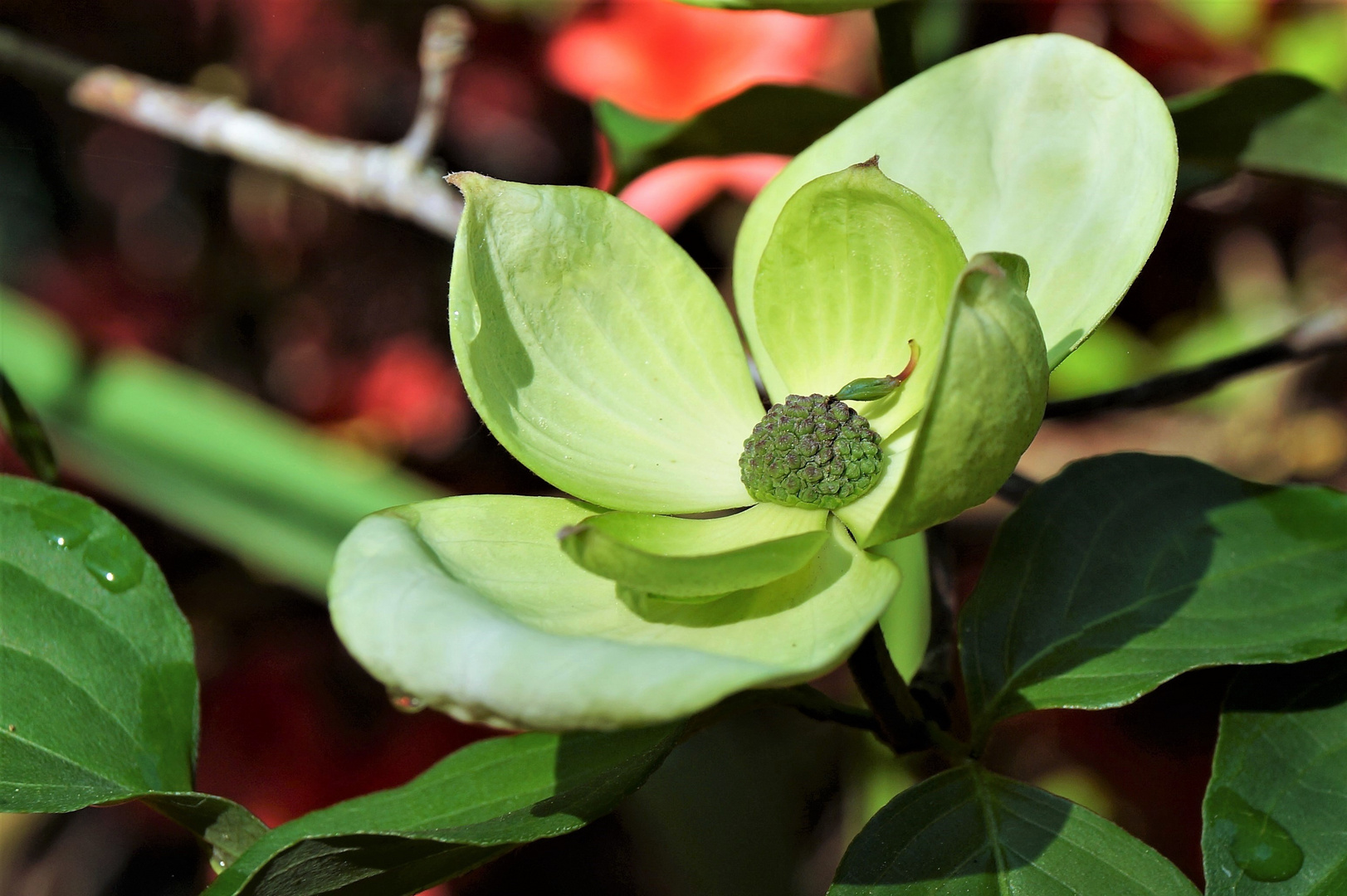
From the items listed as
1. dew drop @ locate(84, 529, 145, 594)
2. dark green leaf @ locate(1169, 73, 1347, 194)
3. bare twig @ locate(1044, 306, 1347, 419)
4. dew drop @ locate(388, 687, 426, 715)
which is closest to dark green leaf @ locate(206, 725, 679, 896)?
dew drop @ locate(388, 687, 426, 715)

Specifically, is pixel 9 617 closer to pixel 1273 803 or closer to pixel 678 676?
pixel 678 676

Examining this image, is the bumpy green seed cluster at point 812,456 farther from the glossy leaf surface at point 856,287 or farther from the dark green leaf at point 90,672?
the dark green leaf at point 90,672

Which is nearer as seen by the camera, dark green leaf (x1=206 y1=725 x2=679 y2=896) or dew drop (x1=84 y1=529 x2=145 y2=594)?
dark green leaf (x1=206 y1=725 x2=679 y2=896)

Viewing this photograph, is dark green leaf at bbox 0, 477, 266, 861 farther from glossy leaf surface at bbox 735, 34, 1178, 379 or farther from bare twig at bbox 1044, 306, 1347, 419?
bare twig at bbox 1044, 306, 1347, 419

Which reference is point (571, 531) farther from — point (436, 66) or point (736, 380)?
point (436, 66)

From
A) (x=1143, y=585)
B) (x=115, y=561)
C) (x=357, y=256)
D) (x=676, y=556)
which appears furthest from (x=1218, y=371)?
(x=357, y=256)

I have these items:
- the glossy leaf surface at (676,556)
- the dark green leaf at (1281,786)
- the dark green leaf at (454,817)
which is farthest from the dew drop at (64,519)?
the dark green leaf at (1281,786)

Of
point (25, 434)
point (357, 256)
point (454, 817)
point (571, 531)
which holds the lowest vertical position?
point (357, 256)

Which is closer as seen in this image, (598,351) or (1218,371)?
(598,351)
